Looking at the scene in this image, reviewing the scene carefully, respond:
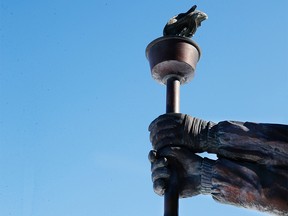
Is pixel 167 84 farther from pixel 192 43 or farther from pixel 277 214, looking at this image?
pixel 277 214

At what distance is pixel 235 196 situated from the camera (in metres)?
6.64

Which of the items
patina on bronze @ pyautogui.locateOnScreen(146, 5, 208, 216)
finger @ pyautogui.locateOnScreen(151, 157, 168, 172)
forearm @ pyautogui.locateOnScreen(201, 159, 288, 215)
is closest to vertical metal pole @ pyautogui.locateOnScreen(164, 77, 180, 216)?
patina on bronze @ pyautogui.locateOnScreen(146, 5, 208, 216)

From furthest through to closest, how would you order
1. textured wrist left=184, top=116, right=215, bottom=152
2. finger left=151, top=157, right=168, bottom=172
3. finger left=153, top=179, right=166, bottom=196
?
textured wrist left=184, top=116, right=215, bottom=152
finger left=151, top=157, right=168, bottom=172
finger left=153, top=179, right=166, bottom=196

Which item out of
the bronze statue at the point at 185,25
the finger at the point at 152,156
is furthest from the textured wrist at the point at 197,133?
the bronze statue at the point at 185,25

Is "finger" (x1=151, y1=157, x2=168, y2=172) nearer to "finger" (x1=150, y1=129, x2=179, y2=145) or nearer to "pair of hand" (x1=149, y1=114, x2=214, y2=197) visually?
"pair of hand" (x1=149, y1=114, x2=214, y2=197)

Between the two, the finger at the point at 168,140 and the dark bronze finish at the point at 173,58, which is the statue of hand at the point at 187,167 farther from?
the dark bronze finish at the point at 173,58

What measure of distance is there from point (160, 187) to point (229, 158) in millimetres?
797

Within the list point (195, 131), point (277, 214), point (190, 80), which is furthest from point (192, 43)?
point (277, 214)

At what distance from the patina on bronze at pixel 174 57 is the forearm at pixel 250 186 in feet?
1.33

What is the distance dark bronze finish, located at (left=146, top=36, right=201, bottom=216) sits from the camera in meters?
6.74

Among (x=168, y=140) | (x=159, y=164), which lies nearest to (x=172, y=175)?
(x=159, y=164)

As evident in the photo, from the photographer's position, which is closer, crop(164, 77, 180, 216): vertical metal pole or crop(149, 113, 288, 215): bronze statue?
crop(164, 77, 180, 216): vertical metal pole

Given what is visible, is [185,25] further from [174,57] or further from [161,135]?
[161,135]

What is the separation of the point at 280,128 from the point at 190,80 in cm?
91
